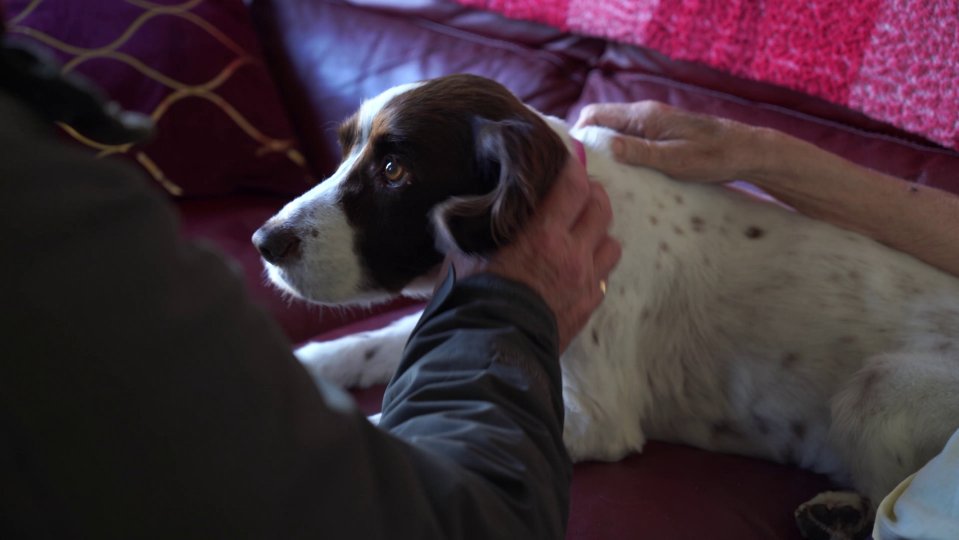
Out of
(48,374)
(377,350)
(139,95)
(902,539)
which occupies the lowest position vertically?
(377,350)

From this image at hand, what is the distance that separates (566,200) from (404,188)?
11.2 inches

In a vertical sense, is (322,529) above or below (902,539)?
above

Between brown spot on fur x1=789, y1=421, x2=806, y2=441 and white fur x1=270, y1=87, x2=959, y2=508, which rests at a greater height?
white fur x1=270, y1=87, x2=959, y2=508

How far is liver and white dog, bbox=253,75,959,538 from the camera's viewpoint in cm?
144

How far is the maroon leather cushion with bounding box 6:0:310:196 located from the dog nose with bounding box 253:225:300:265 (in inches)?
42.8

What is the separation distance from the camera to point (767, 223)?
174 cm

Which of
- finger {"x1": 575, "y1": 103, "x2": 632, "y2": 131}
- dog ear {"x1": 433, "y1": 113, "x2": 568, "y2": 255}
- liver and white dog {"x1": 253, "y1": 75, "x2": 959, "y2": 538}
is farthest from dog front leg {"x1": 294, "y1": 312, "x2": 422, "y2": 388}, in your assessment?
finger {"x1": 575, "y1": 103, "x2": 632, "y2": 131}

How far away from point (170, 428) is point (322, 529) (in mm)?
143

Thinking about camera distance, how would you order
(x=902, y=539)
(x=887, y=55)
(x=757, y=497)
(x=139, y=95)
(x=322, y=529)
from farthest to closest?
1. (x=139, y=95)
2. (x=887, y=55)
3. (x=757, y=497)
4. (x=902, y=539)
5. (x=322, y=529)

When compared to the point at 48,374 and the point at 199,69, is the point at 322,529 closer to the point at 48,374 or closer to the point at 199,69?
the point at 48,374

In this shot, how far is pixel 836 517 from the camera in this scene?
145cm

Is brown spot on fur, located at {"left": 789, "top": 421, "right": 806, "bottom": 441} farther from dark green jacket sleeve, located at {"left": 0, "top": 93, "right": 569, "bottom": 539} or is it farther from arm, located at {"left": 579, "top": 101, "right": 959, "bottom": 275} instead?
dark green jacket sleeve, located at {"left": 0, "top": 93, "right": 569, "bottom": 539}

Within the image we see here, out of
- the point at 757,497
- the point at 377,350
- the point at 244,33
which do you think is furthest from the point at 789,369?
the point at 244,33

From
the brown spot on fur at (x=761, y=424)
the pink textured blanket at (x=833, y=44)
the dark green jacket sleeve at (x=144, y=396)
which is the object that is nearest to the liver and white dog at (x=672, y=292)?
the brown spot on fur at (x=761, y=424)
